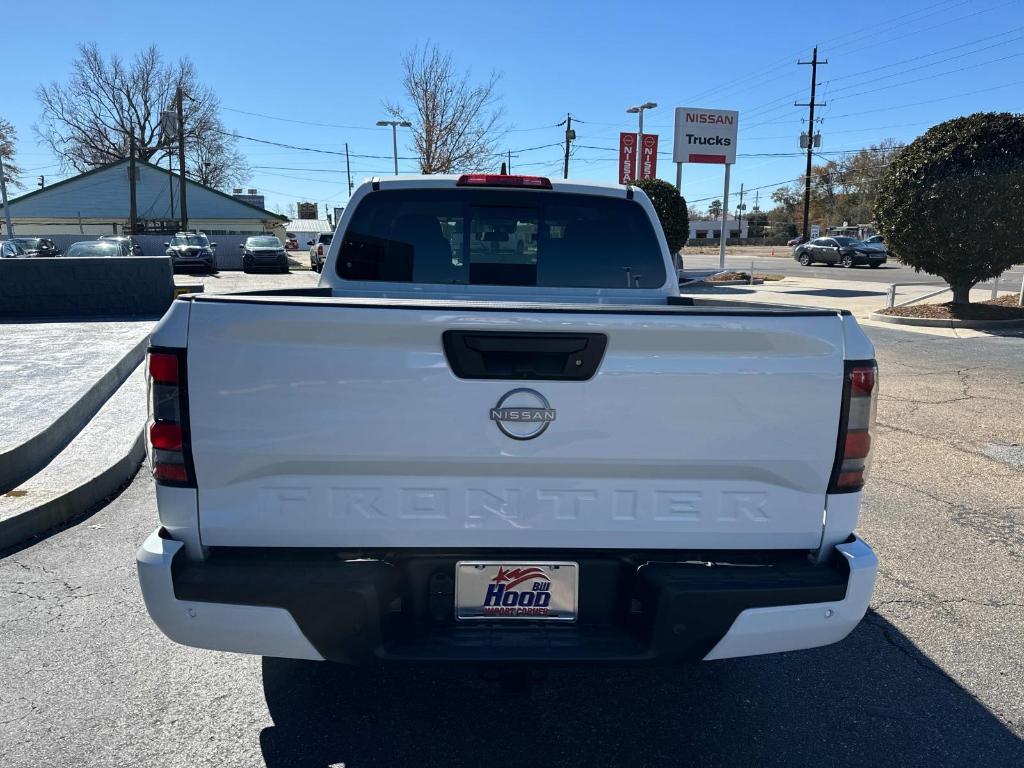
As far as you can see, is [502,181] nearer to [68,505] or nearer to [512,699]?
[512,699]

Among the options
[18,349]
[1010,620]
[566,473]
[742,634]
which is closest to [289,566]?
[566,473]

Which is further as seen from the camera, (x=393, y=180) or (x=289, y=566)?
(x=393, y=180)

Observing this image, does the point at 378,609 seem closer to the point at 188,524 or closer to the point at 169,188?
the point at 188,524

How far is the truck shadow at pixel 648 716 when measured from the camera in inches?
106

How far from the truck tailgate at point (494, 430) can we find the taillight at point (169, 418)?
0.14 ft

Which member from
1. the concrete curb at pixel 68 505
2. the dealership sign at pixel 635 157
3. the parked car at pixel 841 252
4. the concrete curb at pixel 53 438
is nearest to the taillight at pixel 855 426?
the concrete curb at pixel 53 438

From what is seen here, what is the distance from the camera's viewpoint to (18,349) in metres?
9.91

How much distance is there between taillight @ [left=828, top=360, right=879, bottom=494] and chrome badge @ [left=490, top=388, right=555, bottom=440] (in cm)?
91

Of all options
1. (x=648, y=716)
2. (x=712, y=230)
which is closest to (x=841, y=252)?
(x=648, y=716)

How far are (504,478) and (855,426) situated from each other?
1.10 m

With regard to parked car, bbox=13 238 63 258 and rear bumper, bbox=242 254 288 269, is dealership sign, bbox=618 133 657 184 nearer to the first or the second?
rear bumper, bbox=242 254 288 269

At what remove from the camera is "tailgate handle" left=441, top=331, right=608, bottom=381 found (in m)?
2.26

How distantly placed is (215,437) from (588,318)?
116 centimetres

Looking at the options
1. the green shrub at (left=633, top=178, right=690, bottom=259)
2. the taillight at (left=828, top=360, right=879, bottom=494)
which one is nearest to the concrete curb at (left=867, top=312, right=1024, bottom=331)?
the green shrub at (left=633, top=178, right=690, bottom=259)
